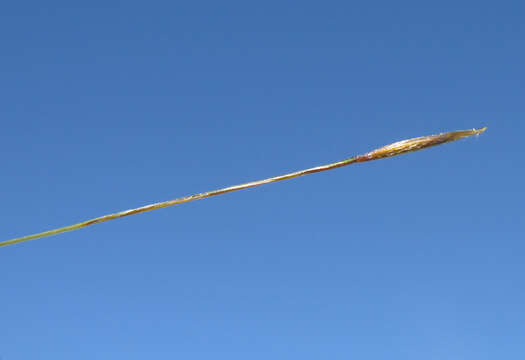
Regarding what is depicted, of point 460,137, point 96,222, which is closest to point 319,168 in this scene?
point 460,137

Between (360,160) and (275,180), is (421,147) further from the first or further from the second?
(275,180)

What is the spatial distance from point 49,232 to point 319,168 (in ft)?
4.48

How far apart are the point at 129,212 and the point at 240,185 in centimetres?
55

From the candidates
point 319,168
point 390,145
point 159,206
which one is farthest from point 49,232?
point 390,145

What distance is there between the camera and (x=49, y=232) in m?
3.36

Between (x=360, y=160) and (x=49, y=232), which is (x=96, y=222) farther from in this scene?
(x=360, y=160)

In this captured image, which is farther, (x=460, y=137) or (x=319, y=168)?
(x=460, y=137)

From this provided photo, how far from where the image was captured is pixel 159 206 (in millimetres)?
3191

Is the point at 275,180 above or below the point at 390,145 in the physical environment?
below

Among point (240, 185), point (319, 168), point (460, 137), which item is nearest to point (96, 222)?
point (240, 185)

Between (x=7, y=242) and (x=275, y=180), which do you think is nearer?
(x=275, y=180)

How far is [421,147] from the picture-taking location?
3379 millimetres

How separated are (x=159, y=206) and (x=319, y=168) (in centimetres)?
77

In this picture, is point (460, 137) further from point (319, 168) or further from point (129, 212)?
point (129, 212)
